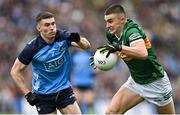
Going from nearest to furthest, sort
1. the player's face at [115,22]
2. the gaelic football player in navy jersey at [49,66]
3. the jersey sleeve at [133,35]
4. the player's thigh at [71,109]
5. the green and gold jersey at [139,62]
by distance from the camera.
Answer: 1. the jersey sleeve at [133,35]
2. the green and gold jersey at [139,62]
3. the player's face at [115,22]
4. the gaelic football player in navy jersey at [49,66]
5. the player's thigh at [71,109]

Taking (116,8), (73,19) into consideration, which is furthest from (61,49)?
(73,19)

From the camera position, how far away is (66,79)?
9.88m

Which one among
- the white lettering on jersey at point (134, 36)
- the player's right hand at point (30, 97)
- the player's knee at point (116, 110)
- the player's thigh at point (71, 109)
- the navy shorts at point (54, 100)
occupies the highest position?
the white lettering on jersey at point (134, 36)

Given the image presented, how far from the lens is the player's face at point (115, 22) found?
923cm

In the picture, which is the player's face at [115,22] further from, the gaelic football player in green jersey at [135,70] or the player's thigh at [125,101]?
the player's thigh at [125,101]

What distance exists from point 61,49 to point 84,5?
1019 centimetres

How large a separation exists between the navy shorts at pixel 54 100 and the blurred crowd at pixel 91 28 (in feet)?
18.8

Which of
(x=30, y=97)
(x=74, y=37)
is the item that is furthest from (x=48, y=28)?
(x=30, y=97)

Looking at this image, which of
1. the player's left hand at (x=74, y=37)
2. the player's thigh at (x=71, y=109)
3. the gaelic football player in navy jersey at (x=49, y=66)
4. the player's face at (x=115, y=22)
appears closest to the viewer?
the player's face at (x=115, y=22)

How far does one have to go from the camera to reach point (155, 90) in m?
9.66

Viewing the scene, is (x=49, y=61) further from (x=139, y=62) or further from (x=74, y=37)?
(x=139, y=62)

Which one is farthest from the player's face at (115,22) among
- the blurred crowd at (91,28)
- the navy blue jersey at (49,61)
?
the blurred crowd at (91,28)

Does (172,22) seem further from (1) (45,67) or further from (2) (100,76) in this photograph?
(1) (45,67)

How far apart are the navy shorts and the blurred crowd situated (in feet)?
18.8
